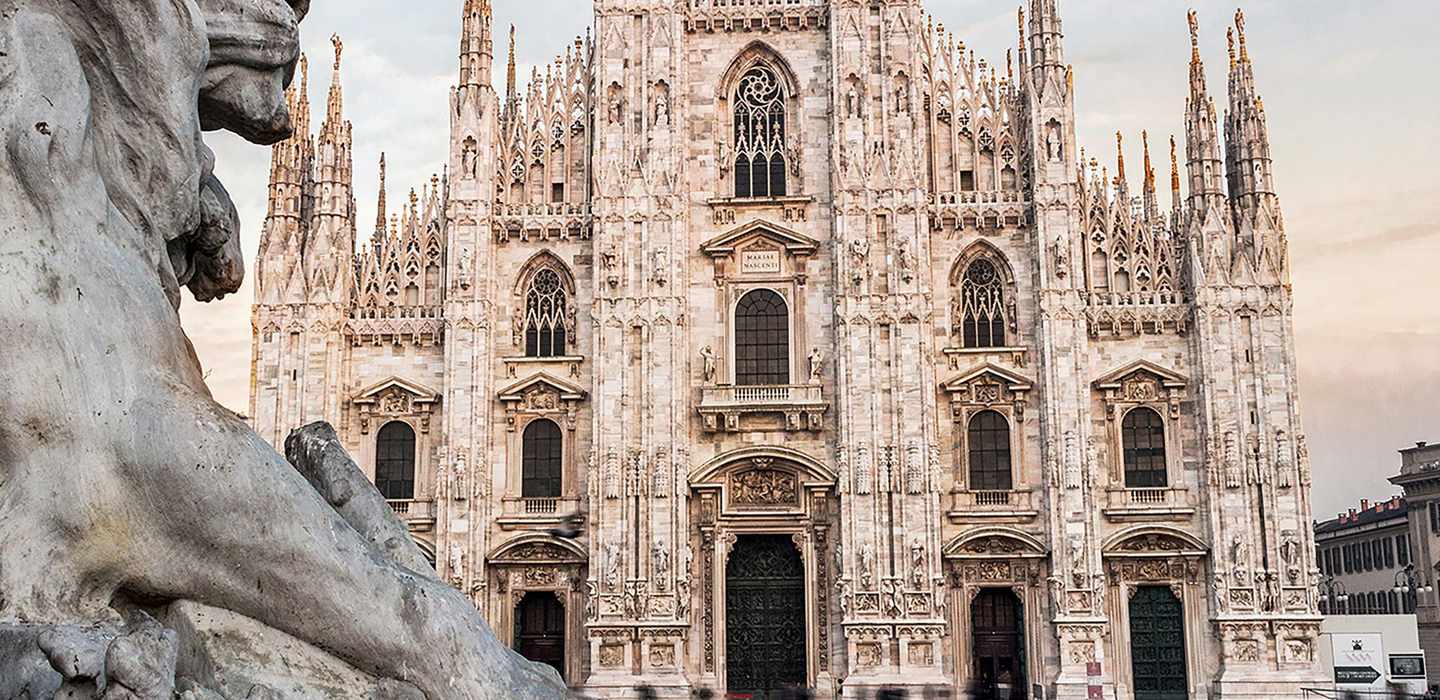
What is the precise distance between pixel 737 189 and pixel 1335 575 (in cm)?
4913

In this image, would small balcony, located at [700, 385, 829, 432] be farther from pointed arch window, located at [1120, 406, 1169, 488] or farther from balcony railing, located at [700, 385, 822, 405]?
pointed arch window, located at [1120, 406, 1169, 488]

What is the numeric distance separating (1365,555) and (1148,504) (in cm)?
4118

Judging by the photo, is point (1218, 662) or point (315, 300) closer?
point (1218, 662)

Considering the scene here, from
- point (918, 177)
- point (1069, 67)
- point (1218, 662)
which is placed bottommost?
point (1218, 662)

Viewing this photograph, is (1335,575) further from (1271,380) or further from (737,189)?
(737,189)

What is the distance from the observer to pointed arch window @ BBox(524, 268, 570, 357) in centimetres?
3147

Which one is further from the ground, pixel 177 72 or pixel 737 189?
pixel 737 189

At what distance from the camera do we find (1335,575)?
226 feet

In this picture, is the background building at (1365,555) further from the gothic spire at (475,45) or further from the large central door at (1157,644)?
the gothic spire at (475,45)

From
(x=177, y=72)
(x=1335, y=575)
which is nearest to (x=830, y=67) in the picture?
(x=177, y=72)

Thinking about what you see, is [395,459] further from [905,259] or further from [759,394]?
[905,259]

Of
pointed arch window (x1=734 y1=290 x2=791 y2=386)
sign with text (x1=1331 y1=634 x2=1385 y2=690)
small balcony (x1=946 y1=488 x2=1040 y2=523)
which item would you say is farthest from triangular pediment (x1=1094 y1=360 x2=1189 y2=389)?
pointed arch window (x1=734 y1=290 x2=791 y2=386)

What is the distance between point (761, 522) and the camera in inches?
1184

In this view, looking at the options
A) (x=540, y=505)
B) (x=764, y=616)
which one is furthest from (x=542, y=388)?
(x=764, y=616)
